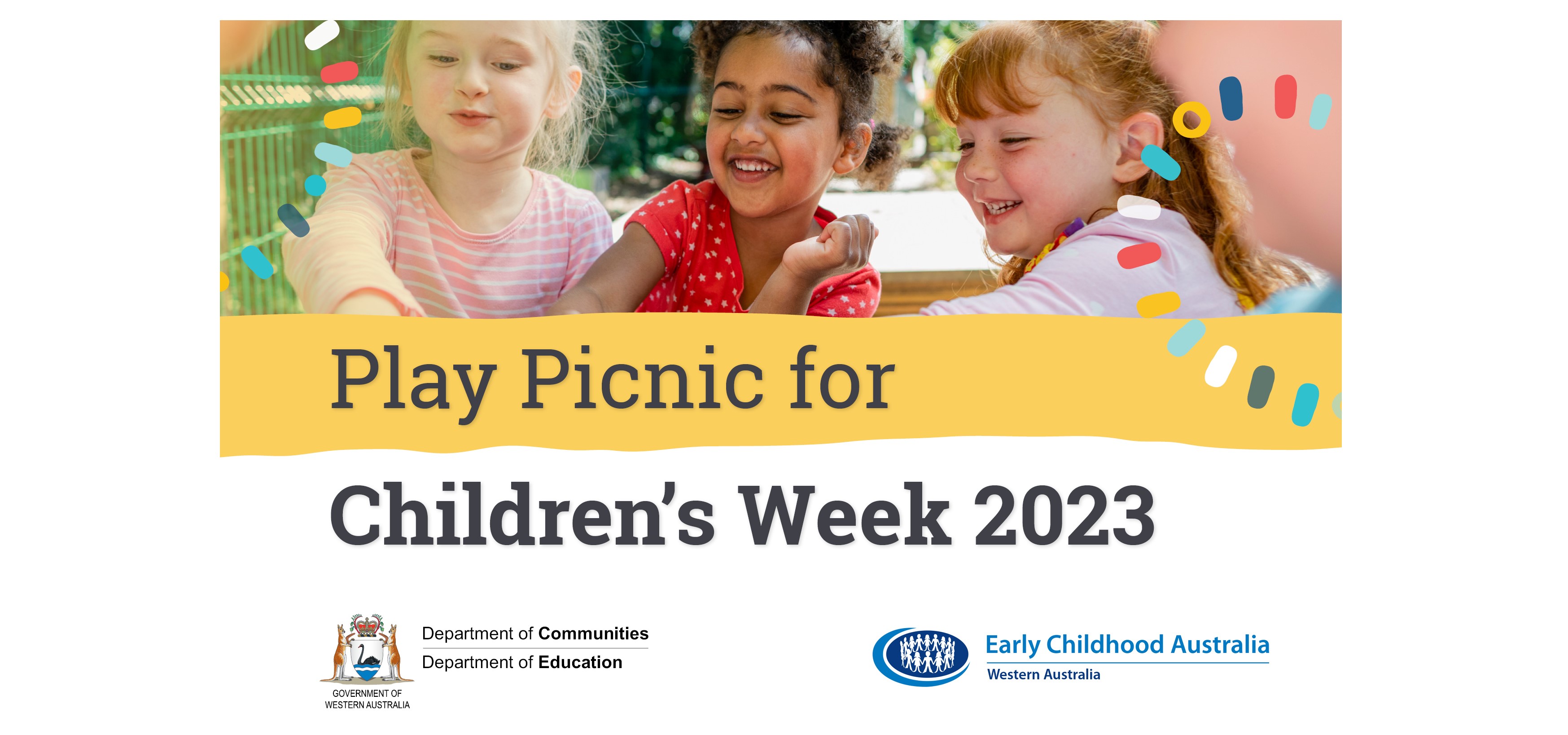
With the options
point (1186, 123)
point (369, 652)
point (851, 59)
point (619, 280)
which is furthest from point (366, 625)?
point (1186, 123)

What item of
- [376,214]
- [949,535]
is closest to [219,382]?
[376,214]

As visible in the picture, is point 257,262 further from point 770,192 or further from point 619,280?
point 770,192

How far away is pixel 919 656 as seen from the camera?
2.50 metres

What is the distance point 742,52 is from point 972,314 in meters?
0.68

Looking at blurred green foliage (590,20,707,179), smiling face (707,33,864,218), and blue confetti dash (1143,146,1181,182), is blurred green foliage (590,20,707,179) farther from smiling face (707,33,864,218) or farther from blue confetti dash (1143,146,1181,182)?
blue confetti dash (1143,146,1181,182)

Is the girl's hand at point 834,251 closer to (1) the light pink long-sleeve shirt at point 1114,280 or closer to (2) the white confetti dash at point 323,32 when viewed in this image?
(1) the light pink long-sleeve shirt at point 1114,280

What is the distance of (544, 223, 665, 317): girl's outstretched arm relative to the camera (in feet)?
8.13

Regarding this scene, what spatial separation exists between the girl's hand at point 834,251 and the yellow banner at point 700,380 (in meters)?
0.10

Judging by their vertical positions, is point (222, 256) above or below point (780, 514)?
above

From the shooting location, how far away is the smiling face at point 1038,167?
97.4 inches

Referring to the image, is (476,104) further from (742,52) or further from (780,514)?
(780,514)

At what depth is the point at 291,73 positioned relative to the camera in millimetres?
2479

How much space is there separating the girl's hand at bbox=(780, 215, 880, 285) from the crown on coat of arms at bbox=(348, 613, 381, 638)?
3.53 feet

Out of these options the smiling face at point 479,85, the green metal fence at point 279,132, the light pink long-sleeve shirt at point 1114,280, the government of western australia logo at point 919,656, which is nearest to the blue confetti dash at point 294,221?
the green metal fence at point 279,132
